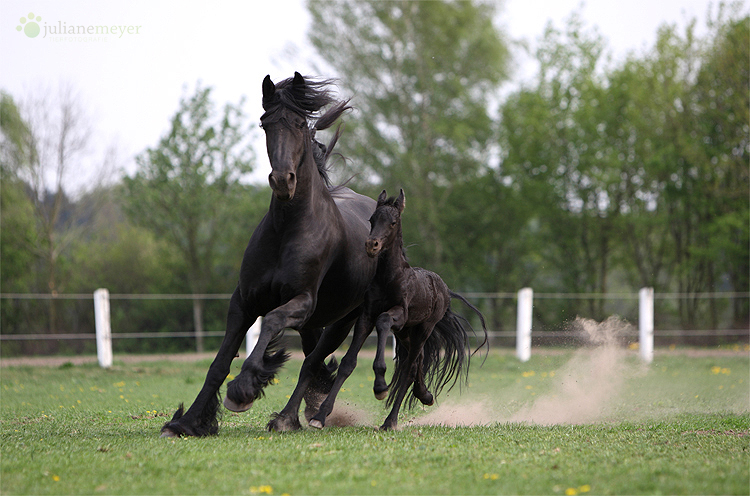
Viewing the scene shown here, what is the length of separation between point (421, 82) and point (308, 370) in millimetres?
20506

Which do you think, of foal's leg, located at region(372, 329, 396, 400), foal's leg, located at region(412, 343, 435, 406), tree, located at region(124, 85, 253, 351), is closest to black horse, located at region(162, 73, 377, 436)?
foal's leg, located at region(372, 329, 396, 400)

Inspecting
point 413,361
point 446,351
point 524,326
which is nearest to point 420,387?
point 413,361

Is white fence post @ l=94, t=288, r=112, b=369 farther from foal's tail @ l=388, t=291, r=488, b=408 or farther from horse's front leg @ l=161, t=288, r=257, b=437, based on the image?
horse's front leg @ l=161, t=288, r=257, b=437

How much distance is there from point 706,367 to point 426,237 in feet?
40.0

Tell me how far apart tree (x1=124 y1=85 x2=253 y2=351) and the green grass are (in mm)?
12277

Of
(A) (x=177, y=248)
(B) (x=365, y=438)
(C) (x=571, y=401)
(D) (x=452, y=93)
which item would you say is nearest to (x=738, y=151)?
(D) (x=452, y=93)

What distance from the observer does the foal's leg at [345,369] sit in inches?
216

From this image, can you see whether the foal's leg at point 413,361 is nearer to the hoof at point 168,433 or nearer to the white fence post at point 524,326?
the hoof at point 168,433

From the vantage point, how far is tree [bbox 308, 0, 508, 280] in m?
24.8

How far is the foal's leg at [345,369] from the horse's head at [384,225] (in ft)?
2.26

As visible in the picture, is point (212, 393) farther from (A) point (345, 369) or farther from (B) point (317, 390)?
(B) point (317, 390)

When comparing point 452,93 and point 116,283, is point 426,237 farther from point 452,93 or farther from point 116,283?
point 116,283

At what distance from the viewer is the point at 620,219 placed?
23.2 meters

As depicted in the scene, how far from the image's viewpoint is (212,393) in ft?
17.1
